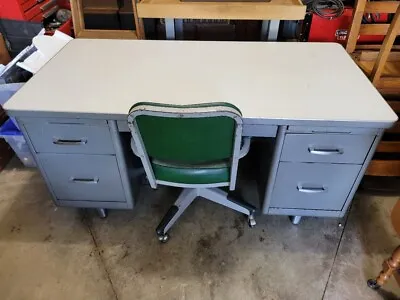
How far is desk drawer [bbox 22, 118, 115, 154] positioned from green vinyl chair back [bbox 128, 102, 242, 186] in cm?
20

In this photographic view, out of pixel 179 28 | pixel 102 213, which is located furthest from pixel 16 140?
pixel 179 28

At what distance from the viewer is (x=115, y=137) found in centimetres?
117

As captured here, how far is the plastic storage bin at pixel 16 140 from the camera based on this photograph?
5.40ft

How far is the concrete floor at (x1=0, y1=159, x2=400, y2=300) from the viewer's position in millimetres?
1296

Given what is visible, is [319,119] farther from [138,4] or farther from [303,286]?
[138,4]

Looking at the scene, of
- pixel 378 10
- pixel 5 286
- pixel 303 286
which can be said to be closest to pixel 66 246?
pixel 5 286

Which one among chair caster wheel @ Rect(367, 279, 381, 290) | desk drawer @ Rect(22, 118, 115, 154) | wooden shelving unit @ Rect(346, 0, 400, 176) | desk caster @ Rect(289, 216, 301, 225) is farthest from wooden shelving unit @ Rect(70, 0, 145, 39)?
chair caster wheel @ Rect(367, 279, 381, 290)

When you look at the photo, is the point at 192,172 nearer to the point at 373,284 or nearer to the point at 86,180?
the point at 86,180

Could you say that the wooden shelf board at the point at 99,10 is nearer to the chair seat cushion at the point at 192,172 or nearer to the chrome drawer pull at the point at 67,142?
the chrome drawer pull at the point at 67,142

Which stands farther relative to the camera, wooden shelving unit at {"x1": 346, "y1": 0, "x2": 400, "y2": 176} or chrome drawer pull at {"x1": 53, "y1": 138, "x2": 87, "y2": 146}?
wooden shelving unit at {"x1": 346, "y1": 0, "x2": 400, "y2": 176}

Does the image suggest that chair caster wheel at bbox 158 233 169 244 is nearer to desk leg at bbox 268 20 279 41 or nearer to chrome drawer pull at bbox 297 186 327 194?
chrome drawer pull at bbox 297 186 327 194

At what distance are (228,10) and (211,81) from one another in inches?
19.9

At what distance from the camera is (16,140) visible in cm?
171

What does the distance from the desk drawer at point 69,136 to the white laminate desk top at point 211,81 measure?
61 mm
